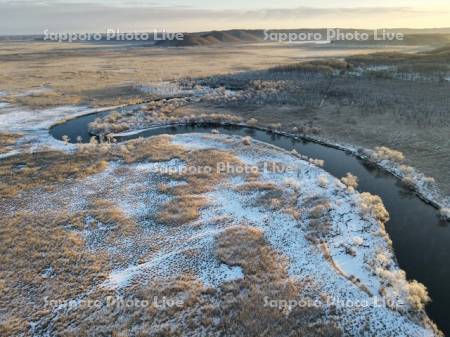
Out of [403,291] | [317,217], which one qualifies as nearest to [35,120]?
[317,217]

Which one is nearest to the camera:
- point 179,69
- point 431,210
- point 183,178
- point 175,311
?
point 175,311

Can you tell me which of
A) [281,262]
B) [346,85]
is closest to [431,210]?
[281,262]

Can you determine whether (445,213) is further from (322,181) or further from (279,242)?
(279,242)

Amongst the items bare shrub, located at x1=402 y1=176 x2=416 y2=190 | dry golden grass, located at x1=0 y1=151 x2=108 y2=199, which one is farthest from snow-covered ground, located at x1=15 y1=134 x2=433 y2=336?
bare shrub, located at x1=402 y1=176 x2=416 y2=190

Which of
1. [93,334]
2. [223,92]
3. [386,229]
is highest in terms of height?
[223,92]

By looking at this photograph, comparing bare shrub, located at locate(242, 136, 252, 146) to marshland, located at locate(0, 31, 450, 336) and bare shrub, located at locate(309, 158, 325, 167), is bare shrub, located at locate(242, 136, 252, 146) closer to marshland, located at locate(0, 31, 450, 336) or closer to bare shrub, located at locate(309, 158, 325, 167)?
marshland, located at locate(0, 31, 450, 336)

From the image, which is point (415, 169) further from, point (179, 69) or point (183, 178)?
point (179, 69)

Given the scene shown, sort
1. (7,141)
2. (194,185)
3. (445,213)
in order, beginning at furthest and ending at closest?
(7,141)
(194,185)
(445,213)

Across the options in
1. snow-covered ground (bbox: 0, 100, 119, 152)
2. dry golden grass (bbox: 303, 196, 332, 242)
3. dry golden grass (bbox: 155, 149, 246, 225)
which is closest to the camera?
dry golden grass (bbox: 303, 196, 332, 242)
